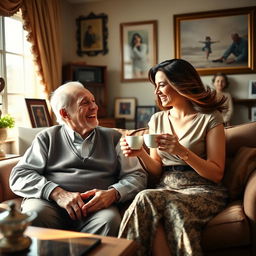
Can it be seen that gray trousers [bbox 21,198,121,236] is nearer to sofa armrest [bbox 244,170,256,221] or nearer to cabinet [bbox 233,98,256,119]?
sofa armrest [bbox 244,170,256,221]

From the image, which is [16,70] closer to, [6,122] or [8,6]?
[8,6]

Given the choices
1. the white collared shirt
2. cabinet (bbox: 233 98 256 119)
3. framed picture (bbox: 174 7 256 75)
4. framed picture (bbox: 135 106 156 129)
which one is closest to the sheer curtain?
framed picture (bbox: 135 106 156 129)

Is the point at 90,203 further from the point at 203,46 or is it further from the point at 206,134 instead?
the point at 203,46

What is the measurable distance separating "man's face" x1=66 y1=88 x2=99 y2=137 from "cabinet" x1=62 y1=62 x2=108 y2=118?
2.34 meters

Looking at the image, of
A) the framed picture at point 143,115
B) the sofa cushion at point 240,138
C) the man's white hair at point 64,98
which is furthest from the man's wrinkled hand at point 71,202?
the framed picture at point 143,115

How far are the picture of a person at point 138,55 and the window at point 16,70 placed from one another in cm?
140

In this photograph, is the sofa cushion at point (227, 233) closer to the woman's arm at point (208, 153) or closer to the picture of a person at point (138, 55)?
the woman's arm at point (208, 153)

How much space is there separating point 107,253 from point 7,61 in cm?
291

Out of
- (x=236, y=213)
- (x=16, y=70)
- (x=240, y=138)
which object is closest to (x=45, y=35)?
(x=16, y=70)

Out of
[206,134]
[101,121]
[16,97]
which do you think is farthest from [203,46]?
[206,134]

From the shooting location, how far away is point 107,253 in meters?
1.07

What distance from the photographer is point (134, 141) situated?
4.92 ft

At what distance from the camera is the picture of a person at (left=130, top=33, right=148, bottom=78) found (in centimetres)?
450

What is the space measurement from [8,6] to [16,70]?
2.74 ft
